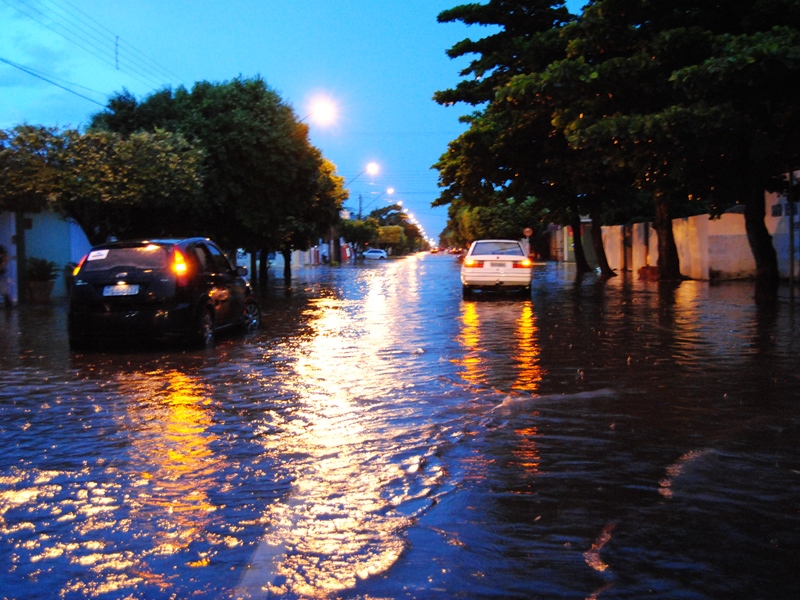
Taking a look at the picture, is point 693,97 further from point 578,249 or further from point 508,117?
point 578,249

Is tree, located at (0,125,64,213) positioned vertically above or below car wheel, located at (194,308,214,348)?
above

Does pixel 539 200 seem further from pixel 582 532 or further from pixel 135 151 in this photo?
pixel 582 532

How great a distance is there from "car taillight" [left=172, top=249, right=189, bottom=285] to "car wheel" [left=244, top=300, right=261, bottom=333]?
2.89 metres

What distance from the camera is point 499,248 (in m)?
22.8

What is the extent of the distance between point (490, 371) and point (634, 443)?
355 cm

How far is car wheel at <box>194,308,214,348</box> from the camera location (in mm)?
12367

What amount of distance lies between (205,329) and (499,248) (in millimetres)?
11542

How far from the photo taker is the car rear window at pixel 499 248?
22562 millimetres

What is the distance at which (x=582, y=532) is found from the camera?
15.0 ft

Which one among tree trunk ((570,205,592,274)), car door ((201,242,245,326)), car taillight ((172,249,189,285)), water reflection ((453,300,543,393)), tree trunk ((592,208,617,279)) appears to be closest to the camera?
water reflection ((453,300,543,393))

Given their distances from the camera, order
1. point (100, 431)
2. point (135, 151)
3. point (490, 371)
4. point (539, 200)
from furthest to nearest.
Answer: point (539, 200), point (135, 151), point (490, 371), point (100, 431)

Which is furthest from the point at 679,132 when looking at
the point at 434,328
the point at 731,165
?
the point at 434,328

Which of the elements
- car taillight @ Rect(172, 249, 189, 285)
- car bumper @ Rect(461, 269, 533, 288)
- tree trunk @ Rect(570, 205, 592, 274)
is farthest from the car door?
tree trunk @ Rect(570, 205, 592, 274)

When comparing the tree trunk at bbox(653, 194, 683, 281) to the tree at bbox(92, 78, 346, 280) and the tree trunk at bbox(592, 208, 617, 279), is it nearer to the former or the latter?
the tree trunk at bbox(592, 208, 617, 279)
